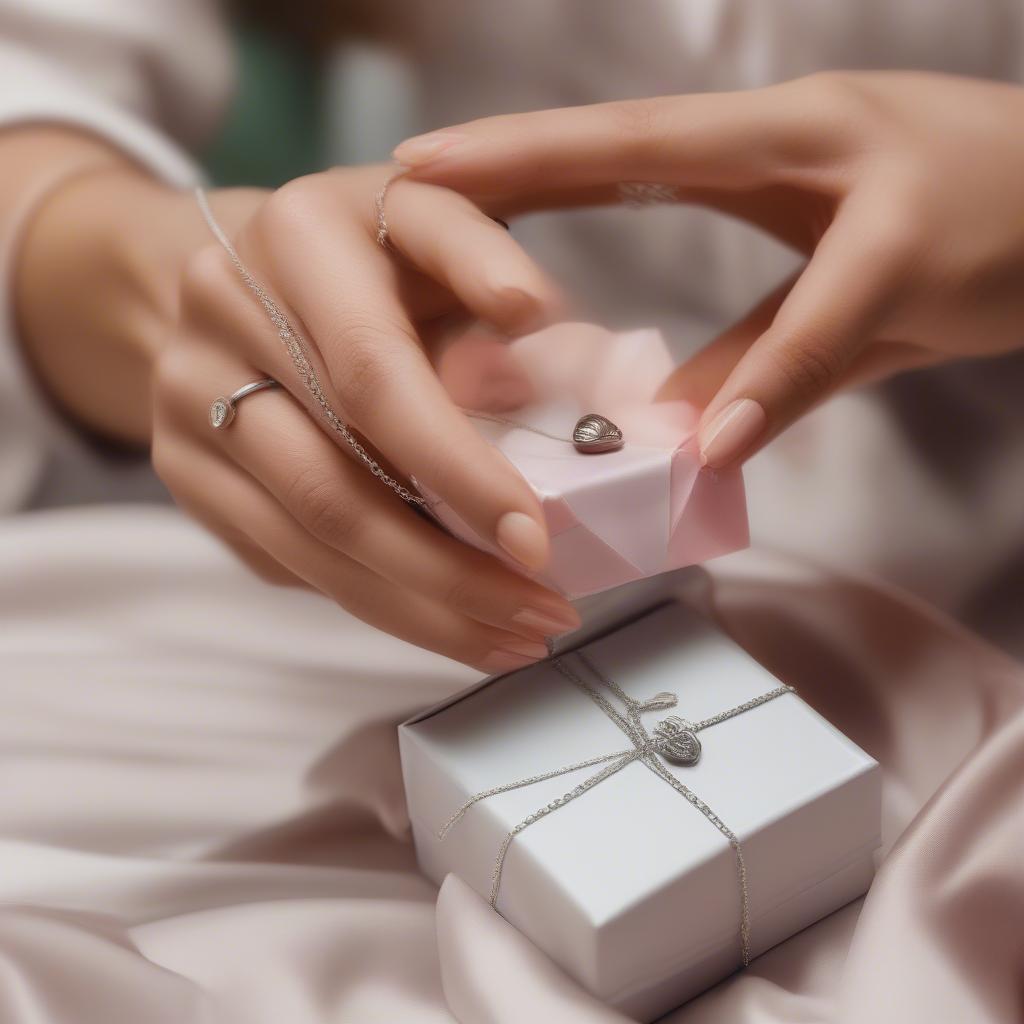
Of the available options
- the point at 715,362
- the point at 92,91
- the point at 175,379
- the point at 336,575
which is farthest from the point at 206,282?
the point at 92,91

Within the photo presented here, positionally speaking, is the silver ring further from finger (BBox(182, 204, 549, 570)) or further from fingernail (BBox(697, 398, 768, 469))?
fingernail (BBox(697, 398, 768, 469))

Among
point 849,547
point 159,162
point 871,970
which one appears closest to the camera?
point 871,970

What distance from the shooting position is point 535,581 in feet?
1.82

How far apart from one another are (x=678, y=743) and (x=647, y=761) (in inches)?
0.6

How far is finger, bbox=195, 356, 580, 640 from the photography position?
56 centimetres

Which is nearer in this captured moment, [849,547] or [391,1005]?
[391,1005]

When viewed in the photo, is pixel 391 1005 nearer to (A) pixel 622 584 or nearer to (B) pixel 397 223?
(A) pixel 622 584

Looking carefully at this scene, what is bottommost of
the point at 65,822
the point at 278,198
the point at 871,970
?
the point at 65,822

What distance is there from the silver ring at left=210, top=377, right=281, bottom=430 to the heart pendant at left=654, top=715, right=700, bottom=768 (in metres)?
0.26

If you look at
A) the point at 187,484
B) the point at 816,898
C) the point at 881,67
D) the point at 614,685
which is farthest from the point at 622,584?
the point at 881,67

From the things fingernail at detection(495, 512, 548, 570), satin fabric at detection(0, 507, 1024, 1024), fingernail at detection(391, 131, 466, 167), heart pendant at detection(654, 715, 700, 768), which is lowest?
satin fabric at detection(0, 507, 1024, 1024)

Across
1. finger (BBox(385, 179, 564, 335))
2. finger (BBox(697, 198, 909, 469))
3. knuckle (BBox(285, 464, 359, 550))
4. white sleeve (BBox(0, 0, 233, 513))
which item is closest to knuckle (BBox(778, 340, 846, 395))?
finger (BBox(697, 198, 909, 469))

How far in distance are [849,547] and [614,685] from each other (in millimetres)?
302

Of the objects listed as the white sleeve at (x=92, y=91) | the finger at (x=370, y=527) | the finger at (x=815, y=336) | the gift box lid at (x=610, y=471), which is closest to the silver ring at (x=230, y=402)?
the finger at (x=370, y=527)
